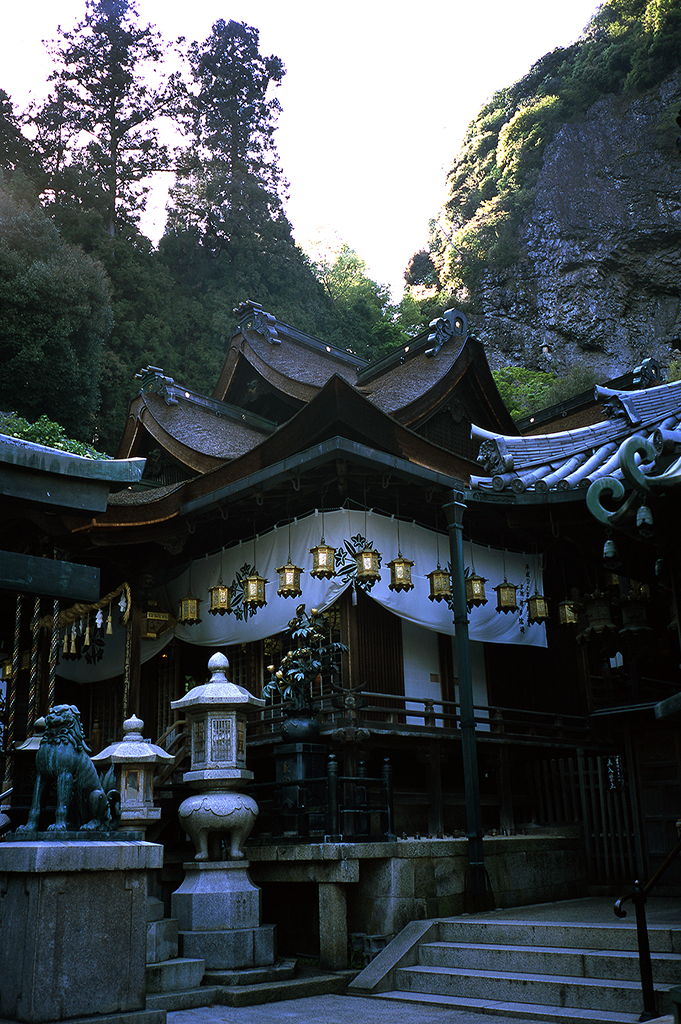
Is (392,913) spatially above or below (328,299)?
below

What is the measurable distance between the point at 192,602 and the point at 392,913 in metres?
6.43

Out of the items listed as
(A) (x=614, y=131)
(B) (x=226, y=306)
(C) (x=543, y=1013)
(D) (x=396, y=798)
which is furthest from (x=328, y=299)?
(C) (x=543, y=1013)

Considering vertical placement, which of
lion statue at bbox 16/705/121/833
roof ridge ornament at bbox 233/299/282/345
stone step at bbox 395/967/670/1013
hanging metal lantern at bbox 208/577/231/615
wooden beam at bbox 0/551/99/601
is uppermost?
roof ridge ornament at bbox 233/299/282/345

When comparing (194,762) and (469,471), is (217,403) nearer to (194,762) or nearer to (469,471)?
(469,471)

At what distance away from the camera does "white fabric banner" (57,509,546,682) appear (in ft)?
43.1

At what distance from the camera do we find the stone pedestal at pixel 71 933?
5641 mm

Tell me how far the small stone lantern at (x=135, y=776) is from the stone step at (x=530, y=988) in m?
3.52

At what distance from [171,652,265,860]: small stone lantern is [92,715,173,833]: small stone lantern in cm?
54

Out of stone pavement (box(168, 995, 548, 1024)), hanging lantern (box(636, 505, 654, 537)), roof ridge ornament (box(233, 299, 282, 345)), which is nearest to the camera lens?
hanging lantern (box(636, 505, 654, 537))

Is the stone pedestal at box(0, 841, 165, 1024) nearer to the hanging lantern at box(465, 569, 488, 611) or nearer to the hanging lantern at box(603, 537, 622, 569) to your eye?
the hanging lantern at box(603, 537, 622, 569)

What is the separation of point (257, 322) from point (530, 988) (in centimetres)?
1649

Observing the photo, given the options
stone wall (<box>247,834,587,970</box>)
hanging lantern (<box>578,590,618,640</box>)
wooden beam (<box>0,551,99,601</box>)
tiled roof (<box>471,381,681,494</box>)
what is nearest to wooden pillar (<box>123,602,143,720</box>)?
stone wall (<box>247,834,587,970</box>)

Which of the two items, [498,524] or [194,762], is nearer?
[194,762]

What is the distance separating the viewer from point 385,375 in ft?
67.1
